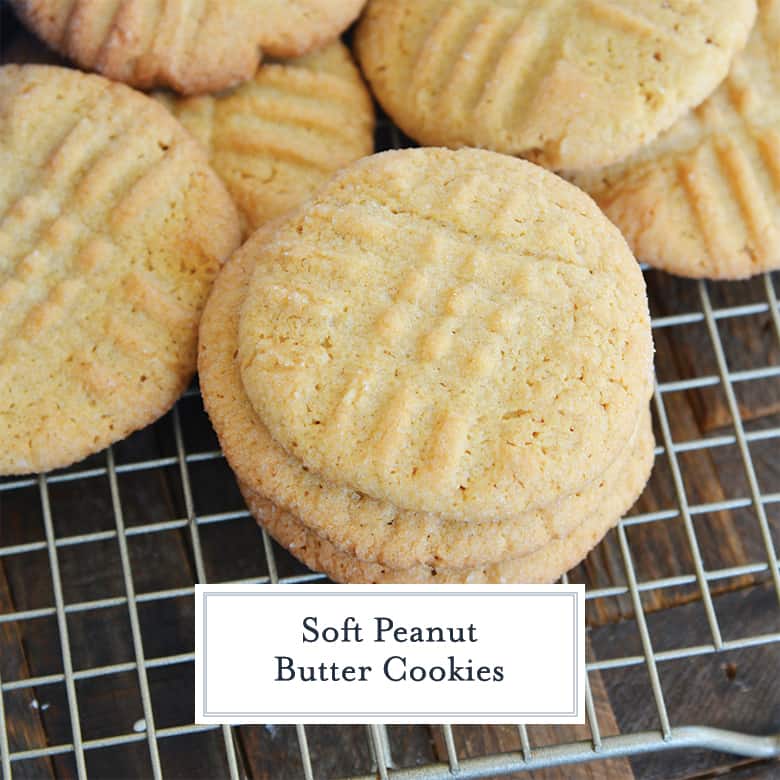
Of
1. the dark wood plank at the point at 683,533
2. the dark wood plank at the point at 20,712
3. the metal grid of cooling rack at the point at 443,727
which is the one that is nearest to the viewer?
the metal grid of cooling rack at the point at 443,727

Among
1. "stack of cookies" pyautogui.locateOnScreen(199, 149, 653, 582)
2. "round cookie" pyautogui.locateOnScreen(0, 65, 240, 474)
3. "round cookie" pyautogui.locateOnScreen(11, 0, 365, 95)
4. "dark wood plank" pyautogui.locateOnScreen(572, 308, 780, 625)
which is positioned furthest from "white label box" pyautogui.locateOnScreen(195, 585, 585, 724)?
"round cookie" pyautogui.locateOnScreen(11, 0, 365, 95)

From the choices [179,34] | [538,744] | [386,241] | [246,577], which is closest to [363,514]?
[386,241]

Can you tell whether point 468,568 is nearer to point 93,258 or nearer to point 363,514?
point 363,514

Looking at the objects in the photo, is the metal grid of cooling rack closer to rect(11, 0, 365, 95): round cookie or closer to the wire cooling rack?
the wire cooling rack

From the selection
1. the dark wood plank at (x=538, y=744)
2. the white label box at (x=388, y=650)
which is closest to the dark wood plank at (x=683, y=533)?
the dark wood plank at (x=538, y=744)

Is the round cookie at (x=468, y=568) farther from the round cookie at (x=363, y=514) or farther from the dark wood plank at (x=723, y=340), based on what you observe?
the dark wood plank at (x=723, y=340)
